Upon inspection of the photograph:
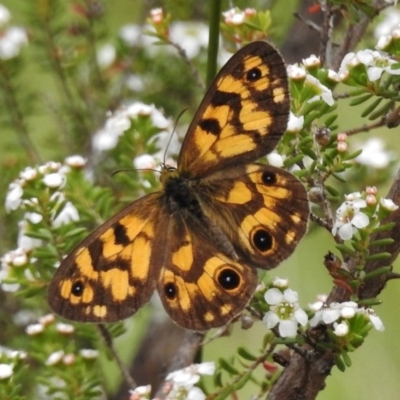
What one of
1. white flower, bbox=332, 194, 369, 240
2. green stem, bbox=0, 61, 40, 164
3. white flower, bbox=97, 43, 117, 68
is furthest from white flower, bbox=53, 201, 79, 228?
white flower, bbox=97, 43, 117, 68

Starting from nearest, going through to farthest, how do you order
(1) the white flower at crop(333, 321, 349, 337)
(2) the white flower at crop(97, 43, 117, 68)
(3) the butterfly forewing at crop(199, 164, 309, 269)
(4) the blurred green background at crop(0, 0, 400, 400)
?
(1) the white flower at crop(333, 321, 349, 337) → (3) the butterfly forewing at crop(199, 164, 309, 269) → (2) the white flower at crop(97, 43, 117, 68) → (4) the blurred green background at crop(0, 0, 400, 400)

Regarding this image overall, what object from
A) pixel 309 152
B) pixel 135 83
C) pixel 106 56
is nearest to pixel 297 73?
pixel 309 152

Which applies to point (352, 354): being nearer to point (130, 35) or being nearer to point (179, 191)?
point (130, 35)

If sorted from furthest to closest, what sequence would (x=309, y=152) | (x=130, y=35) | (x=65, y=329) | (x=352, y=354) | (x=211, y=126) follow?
(x=352, y=354) < (x=130, y=35) < (x=65, y=329) < (x=211, y=126) < (x=309, y=152)

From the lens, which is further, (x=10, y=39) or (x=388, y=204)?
(x=10, y=39)

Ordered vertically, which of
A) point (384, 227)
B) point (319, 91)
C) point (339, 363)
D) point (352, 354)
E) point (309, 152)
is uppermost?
point (319, 91)

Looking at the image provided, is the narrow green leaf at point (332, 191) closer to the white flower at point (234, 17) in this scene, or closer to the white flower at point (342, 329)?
the white flower at point (342, 329)

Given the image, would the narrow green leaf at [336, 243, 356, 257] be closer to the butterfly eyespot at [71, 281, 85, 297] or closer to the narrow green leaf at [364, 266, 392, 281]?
the narrow green leaf at [364, 266, 392, 281]
